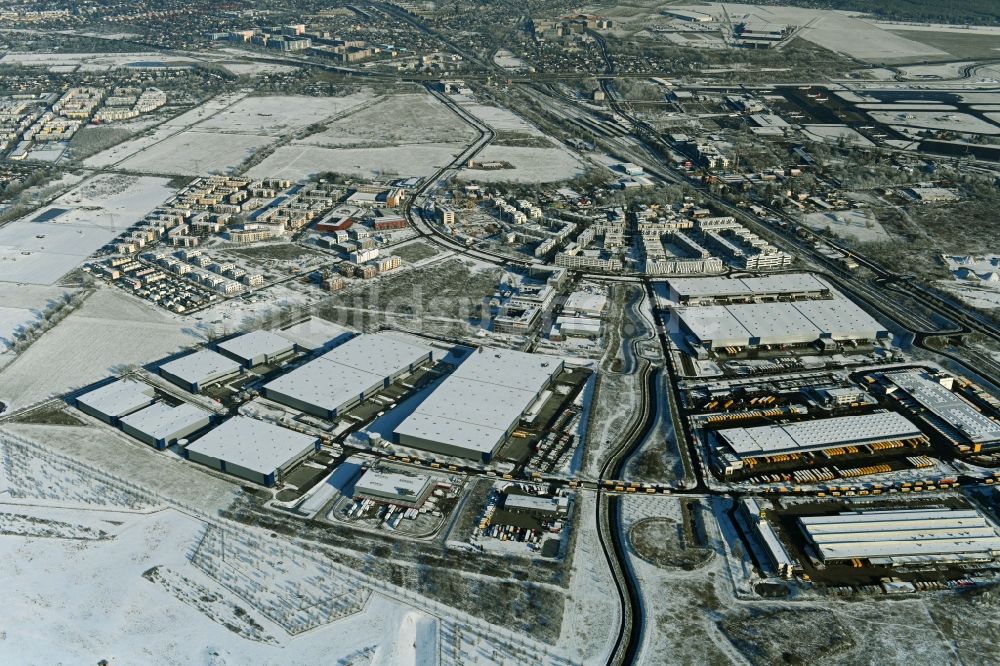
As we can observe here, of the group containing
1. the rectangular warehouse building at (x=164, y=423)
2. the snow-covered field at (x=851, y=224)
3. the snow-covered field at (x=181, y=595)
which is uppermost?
the snow-covered field at (x=851, y=224)

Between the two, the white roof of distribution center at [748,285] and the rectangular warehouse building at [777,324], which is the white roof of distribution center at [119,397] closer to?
the rectangular warehouse building at [777,324]

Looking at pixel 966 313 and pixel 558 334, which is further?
pixel 966 313

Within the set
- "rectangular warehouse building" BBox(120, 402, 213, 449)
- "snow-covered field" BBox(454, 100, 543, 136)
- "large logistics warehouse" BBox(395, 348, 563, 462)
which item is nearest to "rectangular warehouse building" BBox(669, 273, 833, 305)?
"large logistics warehouse" BBox(395, 348, 563, 462)

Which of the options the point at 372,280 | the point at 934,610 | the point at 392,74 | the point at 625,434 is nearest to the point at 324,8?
the point at 392,74

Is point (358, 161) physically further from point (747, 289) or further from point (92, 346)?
point (747, 289)

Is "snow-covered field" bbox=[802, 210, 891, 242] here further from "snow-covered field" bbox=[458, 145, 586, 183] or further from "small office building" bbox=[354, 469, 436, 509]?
"small office building" bbox=[354, 469, 436, 509]

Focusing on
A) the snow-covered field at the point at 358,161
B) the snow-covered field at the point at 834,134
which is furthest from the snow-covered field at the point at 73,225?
the snow-covered field at the point at 834,134

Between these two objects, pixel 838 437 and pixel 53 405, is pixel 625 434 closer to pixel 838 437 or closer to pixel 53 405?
pixel 838 437
